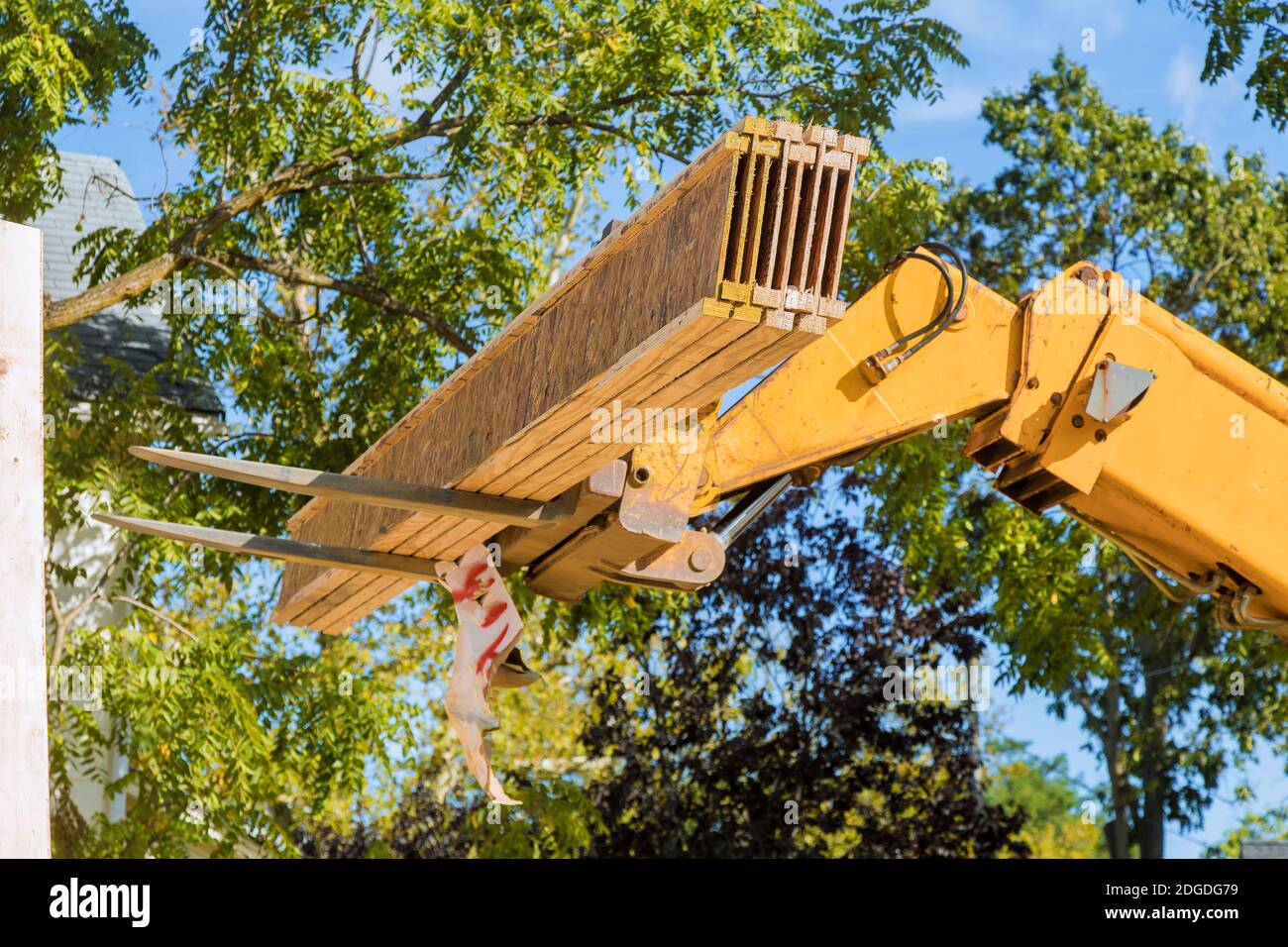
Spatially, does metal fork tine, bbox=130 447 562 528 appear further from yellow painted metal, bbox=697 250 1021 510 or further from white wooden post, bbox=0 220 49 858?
white wooden post, bbox=0 220 49 858

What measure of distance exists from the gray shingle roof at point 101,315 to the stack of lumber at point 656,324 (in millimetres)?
7064

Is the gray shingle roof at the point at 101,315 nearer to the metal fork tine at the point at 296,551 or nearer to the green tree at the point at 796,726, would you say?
the green tree at the point at 796,726

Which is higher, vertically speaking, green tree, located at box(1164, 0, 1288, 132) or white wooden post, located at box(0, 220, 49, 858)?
green tree, located at box(1164, 0, 1288, 132)

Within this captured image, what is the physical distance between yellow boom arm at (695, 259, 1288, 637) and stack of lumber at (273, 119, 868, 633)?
0.68 metres

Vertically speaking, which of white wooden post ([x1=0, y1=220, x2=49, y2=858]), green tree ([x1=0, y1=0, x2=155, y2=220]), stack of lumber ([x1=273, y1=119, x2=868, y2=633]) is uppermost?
green tree ([x1=0, y1=0, x2=155, y2=220])

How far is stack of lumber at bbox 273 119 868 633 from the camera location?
3443mm

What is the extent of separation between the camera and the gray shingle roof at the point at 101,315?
12.1 meters

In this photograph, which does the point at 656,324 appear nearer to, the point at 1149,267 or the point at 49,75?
the point at 49,75

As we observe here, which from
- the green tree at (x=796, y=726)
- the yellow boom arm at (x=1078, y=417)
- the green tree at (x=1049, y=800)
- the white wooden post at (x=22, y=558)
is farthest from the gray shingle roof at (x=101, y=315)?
the green tree at (x=1049, y=800)

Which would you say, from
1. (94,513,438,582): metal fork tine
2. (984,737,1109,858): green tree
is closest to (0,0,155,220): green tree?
(94,513,438,582): metal fork tine

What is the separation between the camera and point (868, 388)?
4.91 metres
